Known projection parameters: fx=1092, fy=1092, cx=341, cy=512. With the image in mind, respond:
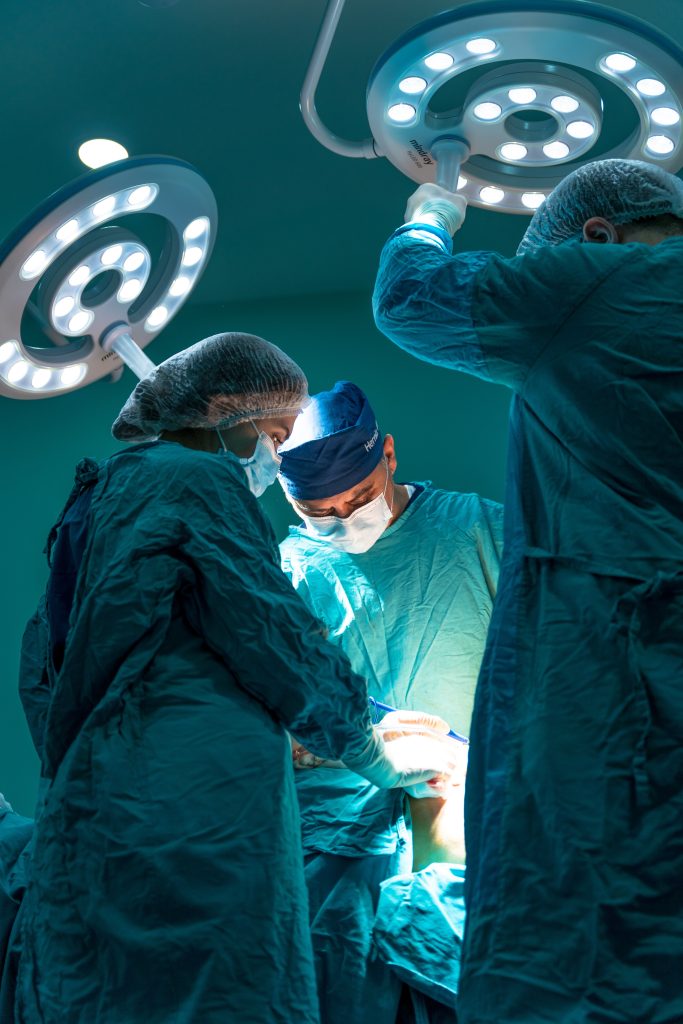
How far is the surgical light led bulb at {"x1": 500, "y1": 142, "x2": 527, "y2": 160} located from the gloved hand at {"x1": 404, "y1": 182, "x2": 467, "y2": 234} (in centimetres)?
15

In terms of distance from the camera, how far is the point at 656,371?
1613 millimetres

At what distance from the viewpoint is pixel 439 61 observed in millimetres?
1905

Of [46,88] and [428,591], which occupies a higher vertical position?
[46,88]

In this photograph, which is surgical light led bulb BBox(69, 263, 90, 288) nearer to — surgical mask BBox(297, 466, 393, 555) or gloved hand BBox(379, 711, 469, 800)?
surgical mask BBox(297, 466, 393, 555)

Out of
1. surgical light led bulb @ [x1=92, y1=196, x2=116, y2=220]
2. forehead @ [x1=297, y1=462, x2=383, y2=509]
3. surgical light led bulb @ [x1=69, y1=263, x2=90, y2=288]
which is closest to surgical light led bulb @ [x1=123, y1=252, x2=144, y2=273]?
surgical light led bulb @ [x1=69, y1=263, x2=90, y2=288]

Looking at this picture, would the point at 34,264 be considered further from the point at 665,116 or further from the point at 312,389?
the point at 312,389

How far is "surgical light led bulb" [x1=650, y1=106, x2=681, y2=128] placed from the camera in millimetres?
1998

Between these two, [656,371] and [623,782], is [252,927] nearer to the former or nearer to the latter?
[623,782]

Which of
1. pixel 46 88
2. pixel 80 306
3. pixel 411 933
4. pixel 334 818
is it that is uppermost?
pixel 46 88

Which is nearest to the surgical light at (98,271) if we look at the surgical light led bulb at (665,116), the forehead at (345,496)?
the forehead at (345,496)

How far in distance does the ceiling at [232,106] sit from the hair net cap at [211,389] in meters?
0.75

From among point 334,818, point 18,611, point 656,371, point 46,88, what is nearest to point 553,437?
point 656,371

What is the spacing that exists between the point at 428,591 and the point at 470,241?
1.18 m

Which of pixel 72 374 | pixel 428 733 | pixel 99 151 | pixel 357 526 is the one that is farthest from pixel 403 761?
pixel 99 151
